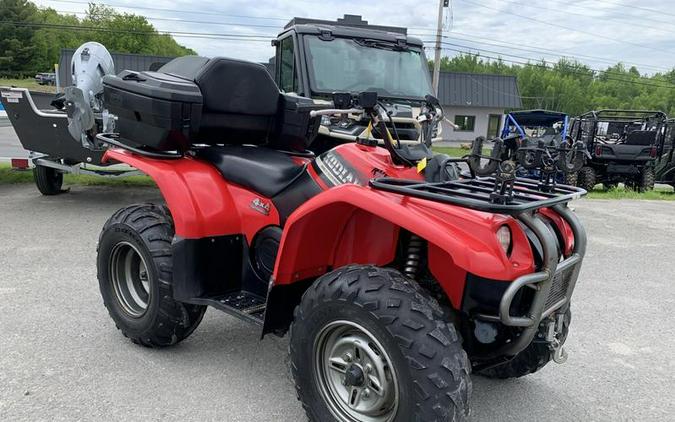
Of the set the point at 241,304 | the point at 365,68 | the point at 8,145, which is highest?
the point at 365,68

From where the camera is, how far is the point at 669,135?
50.3ft

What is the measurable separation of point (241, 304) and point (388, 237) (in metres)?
1.04

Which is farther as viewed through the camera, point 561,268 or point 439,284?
point 439,284

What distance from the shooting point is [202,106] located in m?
3.40

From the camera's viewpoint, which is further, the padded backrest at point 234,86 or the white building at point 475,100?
the white building at point 475,100

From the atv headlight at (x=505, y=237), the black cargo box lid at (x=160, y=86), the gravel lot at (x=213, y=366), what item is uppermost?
the black cargo box lid at (x=160, y=86)

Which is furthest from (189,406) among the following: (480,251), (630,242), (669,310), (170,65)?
(630,242)

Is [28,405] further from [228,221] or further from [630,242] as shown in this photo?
[630,242]

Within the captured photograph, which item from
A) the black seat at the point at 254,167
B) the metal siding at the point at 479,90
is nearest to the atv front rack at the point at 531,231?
the black seat at the point at 254,167

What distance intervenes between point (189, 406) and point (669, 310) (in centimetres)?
425

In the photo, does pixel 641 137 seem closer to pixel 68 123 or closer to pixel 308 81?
pixel 308 81

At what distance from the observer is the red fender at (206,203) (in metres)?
3.24

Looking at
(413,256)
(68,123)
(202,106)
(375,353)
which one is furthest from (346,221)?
(68,123)

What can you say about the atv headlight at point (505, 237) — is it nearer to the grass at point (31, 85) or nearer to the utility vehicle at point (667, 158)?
the utility vehicle at point (667, 158)
